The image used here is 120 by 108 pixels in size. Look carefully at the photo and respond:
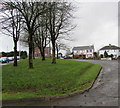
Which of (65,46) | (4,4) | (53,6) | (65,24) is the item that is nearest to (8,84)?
(4,4)

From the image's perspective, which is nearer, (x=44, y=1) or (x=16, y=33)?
(x=44, y=1)

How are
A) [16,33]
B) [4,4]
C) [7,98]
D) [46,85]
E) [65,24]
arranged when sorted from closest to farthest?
1. [7,98]
2. [46,85]
3. [4,4]
4. [16,33]
5. [65,24]

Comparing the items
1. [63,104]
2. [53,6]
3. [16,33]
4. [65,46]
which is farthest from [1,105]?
[65,46]

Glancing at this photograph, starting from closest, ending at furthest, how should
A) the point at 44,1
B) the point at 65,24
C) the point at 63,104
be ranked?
the point at 63,104, the point at 44,1, the point at 65,24

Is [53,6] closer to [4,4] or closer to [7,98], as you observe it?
[4,4]

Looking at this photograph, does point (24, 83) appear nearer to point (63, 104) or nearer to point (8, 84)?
point (8, 84)

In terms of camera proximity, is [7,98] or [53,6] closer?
[7,98]

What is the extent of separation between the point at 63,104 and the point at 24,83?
3.73 metres

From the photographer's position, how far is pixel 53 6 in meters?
13.7

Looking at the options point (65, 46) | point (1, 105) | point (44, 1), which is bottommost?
point (1, 105)

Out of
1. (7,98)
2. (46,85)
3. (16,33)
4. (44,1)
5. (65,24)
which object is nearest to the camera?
(7,98)

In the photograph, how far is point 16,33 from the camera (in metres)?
17.9

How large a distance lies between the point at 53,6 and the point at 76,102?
1124 cm

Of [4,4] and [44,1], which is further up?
[44,1]
